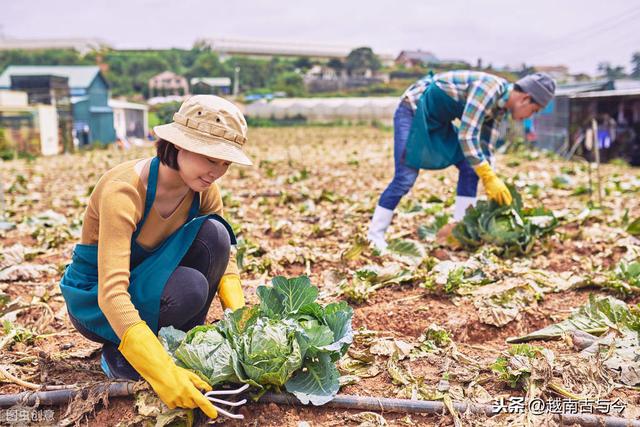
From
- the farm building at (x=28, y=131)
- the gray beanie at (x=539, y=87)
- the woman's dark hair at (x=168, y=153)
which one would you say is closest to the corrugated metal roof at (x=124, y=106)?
the farm building at (x=28, y=131)

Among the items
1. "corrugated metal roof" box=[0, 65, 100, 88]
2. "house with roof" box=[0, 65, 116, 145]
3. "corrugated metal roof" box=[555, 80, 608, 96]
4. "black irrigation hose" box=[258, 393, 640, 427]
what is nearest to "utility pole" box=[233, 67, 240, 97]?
"house with roof" box=[0, 65, 116, 145]

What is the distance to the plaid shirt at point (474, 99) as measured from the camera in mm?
4137

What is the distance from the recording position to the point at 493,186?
4.24 m

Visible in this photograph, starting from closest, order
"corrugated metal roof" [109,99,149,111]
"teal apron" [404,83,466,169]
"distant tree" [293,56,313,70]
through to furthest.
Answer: "teal apron" [404,83,466,169]
"corrugated metal roof" [109,99,149,111]
"distant tree" [293,56,313,70]

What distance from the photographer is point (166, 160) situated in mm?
2217

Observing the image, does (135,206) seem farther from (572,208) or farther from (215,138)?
(572,208)

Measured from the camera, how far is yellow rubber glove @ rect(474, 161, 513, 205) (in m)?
4.24

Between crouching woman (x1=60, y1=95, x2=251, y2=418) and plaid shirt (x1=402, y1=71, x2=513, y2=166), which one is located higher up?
plaid shirt (x1=402, y1=71, x2=513, y2=166)

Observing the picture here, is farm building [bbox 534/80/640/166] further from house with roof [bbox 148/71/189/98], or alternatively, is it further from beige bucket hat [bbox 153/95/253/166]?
house with roof [bbox 148/71/189/98]

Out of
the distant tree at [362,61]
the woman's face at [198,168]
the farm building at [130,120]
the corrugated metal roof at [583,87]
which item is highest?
the distant tree at [362,61]

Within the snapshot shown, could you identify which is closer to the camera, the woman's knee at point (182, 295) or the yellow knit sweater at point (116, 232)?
the yellow knit sweater at point (116, 232)

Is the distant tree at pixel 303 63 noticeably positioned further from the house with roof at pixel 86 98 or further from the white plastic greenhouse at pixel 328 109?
the house with roof at pixel 86 98

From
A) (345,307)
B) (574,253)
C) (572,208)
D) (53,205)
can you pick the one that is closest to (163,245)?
(345,307)

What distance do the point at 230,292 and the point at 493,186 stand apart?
232 centimetres
